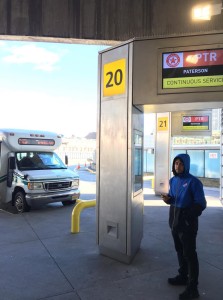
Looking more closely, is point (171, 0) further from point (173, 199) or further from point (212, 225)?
point (212, 225)

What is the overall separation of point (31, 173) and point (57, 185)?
1.01 metres

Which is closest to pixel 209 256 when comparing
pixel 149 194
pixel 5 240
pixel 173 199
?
pixel 173 199

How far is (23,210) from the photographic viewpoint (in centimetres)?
1038

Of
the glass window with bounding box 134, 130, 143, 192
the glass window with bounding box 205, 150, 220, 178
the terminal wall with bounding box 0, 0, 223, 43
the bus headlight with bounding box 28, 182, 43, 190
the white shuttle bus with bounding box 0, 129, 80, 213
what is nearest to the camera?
the glass window with bounding box 134, 130, 143, 192

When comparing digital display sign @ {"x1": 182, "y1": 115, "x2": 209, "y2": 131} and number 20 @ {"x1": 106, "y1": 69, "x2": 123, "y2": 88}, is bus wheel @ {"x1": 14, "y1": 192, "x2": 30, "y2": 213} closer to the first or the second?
number 20 @ {"x1": 106, "y1": 69, "x2": 123, "y2": 88}

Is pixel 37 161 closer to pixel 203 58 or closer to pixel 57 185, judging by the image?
pixel 57 185

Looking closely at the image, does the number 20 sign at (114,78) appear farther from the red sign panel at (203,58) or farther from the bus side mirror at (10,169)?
the bus side mirror at (10,169)

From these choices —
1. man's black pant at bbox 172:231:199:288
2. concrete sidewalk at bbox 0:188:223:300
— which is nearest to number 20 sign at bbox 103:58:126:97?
man's black pant at bbox 172:231:199:288

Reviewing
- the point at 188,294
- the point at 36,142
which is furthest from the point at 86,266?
the point at 36,142

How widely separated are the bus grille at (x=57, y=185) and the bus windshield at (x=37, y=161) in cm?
92

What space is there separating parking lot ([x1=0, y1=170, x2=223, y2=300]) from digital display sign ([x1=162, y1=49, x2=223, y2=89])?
3.11 metres

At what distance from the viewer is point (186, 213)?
4.13 m

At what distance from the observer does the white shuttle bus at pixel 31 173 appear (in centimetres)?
1032

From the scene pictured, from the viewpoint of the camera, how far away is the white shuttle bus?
10320 millimetres
